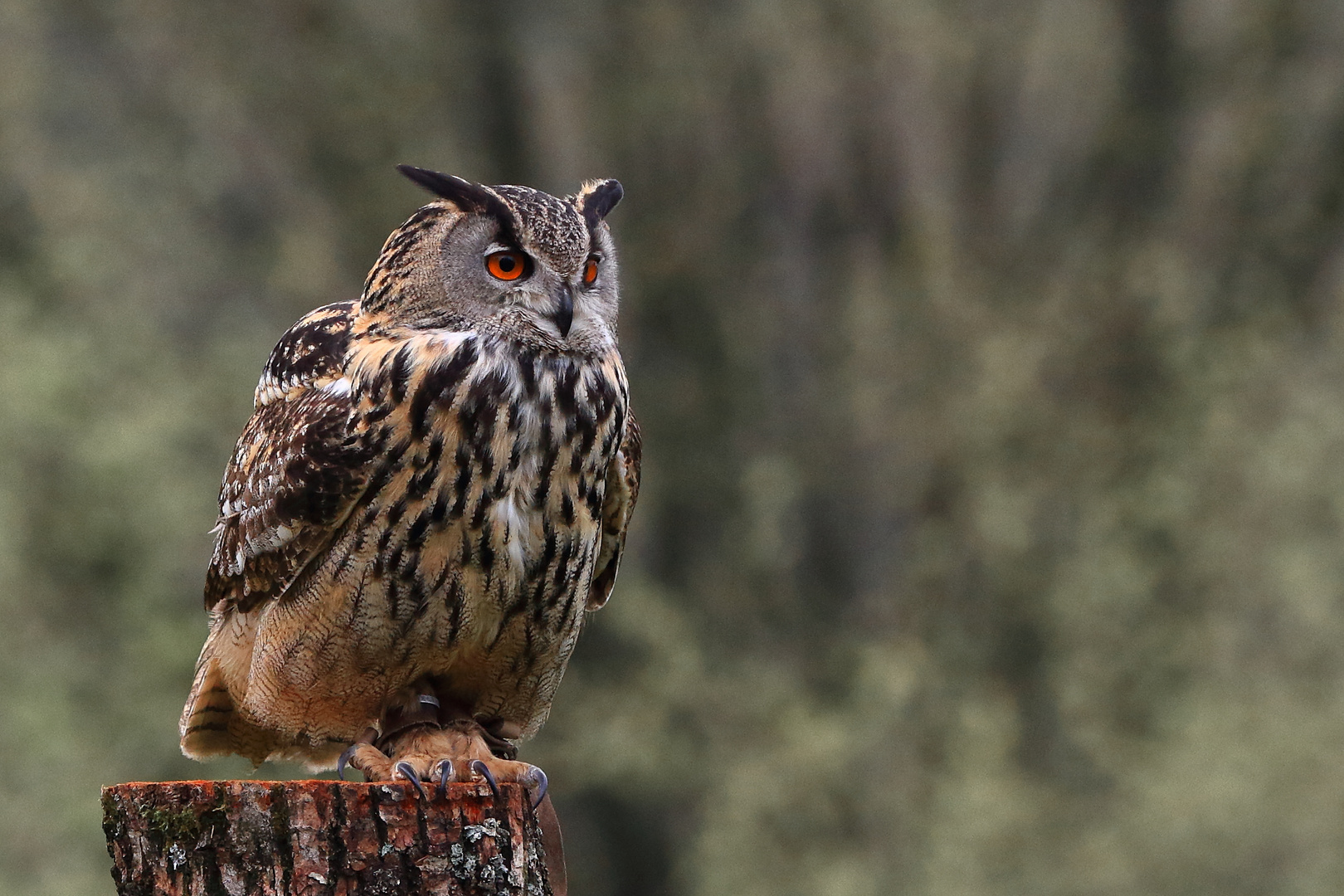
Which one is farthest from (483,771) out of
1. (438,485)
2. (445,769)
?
(438,485)

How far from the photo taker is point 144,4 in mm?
10461

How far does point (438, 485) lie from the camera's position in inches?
106

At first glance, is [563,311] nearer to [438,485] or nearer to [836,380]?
[438,485]

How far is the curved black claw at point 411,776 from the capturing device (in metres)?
2.34

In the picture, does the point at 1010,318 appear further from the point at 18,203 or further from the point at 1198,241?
the point at 18,203

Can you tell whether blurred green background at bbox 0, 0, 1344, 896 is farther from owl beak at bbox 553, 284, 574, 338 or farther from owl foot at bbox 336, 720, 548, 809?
owl beak at bbox 553, 284, 574, 338

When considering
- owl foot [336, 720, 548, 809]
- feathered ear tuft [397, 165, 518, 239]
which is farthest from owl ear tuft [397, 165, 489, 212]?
owl foot [336, 720, 548, 809]

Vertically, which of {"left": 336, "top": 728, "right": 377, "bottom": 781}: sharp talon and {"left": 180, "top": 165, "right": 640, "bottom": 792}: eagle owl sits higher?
{"left": 180, "top": 165, "right": 640, "bottom": 792}: eagle owl

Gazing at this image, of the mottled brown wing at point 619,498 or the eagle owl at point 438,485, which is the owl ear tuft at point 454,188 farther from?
the mottled brown wing at point 619,498

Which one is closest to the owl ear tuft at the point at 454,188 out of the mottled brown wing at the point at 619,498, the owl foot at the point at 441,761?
the mottled brown wing at the point at 619,498

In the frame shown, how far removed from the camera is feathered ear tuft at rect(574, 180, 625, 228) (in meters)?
3.03

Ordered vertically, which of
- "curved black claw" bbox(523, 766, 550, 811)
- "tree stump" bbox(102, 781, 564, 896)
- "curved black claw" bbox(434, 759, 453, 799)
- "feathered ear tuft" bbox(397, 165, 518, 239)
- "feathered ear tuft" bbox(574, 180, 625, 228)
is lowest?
"tree stump" bbox(102, 781, 564, 896)

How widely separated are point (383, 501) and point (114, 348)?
7.65 m

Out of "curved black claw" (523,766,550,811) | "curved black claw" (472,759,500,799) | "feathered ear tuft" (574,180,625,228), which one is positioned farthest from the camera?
"feathered ear tuft" (574,180,625,228)
